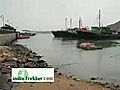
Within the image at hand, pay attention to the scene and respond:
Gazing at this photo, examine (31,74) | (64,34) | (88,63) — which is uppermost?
(31,74)

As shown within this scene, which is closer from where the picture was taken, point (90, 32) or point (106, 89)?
point (106, 89)

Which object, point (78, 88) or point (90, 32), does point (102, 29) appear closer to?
point (90, 32)

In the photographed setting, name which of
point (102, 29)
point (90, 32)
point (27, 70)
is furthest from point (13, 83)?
point (102, 29)

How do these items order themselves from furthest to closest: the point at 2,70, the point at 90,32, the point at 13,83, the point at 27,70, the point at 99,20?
the point at 99,20 → the point at 90,32 → the point at 2,70 → the point at 13,83 → the point at 27,70

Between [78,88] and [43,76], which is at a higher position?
[43,76]

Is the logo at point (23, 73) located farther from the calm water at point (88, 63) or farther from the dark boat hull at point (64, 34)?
A: the dark boat hull at point (64, 34)

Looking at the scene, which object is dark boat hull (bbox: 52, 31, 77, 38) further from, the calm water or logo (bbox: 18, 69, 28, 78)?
logo (bbox: 18, 69, 28, 78)

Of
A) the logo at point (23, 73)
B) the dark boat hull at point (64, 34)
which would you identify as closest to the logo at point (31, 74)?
the logo at point (23, 73)

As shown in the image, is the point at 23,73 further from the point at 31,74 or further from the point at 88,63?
the point at 88,63

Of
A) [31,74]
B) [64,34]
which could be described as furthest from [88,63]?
[64,34]

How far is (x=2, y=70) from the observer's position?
54.2 ft

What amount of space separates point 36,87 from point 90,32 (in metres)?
79.9

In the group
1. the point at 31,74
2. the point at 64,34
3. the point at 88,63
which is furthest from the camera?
the point at 64,34

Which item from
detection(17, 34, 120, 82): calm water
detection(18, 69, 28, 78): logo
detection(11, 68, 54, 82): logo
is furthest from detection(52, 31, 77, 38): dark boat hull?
detection(18, 69, 28, 78): logo
